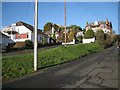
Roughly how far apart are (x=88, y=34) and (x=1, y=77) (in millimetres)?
70227

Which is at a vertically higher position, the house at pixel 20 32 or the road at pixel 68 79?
the house at pixel 20 32

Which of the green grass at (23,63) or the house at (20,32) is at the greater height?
the house at (20,32)

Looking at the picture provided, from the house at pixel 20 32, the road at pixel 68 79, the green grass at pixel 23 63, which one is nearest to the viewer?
the road at pixel 68 79

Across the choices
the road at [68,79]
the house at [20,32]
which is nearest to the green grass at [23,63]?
the road at [68,79]

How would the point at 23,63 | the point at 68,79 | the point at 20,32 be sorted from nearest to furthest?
the point at 68,79 → the point at 23,63 → the point at 20,32

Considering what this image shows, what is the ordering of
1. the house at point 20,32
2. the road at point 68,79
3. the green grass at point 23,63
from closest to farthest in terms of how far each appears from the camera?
the road at point 68,79 → the green grass at point 23,63 → the house at point 20,32

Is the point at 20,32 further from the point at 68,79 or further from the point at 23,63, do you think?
the point at 68,79

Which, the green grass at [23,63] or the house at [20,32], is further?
the house at [20,32]

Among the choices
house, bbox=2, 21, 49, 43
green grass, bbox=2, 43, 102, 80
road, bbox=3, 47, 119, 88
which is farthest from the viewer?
house, bbox=2, 21, 49, 43

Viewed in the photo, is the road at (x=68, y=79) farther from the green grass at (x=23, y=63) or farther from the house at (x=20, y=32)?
the house at (x=20, y=32)

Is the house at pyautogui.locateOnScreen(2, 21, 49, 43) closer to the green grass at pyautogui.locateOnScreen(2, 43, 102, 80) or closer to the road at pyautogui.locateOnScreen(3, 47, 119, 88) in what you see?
the green grass at pyautogui.locateOnScreen(2, 43, 102, 80)

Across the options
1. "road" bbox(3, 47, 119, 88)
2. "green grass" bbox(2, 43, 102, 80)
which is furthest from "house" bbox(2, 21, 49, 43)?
"road" bbox(3, 47, 119, 88)

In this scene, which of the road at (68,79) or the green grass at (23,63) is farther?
the green grass at (23,63)

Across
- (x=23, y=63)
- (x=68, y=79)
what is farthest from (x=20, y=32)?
(x=68, y=79)
